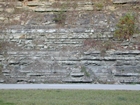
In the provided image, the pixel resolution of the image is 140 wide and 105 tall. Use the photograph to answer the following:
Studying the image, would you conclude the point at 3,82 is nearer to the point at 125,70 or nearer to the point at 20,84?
the point at 20,84

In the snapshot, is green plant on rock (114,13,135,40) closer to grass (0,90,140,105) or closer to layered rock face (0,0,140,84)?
layered rock face (0,0,140,84)

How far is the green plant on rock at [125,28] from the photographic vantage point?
15.3 metres

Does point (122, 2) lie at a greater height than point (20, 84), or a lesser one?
greater

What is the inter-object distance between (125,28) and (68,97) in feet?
24.2

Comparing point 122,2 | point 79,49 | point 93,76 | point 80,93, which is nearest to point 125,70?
point 93,76

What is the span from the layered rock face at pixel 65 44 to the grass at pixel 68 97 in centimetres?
257

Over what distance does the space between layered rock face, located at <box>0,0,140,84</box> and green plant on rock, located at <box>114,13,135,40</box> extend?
0.28 metres

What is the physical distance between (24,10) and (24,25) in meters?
1.81

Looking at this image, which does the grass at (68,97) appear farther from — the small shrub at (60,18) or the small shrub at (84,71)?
the small shrub at (60,18)

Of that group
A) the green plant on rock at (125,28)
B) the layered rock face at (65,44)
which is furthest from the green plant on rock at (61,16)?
the green plant on rock at (125,28)

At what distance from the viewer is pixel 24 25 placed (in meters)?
16.8

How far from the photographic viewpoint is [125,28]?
50.6 ft

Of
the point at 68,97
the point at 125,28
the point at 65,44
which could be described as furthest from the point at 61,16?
the point at 68,97

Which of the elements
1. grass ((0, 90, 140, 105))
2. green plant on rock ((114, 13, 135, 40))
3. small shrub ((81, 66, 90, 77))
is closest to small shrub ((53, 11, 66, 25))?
green plant on rock ((114, 13, 135, 40))
